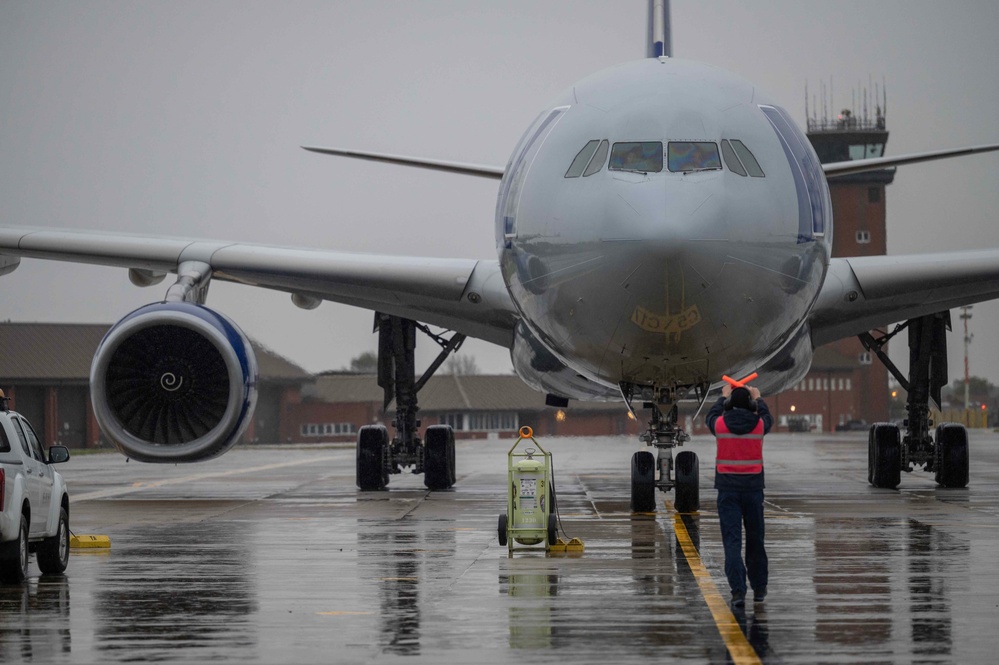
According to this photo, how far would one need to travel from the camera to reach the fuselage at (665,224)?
11.0 meters

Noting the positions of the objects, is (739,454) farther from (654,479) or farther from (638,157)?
(654,479)

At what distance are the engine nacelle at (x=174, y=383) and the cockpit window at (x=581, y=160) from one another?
481 cm

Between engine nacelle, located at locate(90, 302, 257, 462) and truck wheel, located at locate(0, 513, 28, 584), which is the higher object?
engine nacelle, located at locate(90, 302, 257, 462)

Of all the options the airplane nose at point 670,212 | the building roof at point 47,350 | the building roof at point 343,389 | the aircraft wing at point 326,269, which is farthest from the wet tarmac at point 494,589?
the building roof at point 343,389

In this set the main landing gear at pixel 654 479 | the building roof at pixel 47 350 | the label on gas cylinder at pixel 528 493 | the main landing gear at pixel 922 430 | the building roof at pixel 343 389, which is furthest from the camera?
the building roof at pixel 343 389

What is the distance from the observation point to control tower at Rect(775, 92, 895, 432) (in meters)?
87.9

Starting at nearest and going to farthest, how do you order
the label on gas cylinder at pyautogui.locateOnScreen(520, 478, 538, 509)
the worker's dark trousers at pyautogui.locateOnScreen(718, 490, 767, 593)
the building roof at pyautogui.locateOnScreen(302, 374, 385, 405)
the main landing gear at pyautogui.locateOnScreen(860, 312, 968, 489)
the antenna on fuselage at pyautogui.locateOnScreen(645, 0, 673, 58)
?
the worker's dark trousers at pyautogui.locateOnScreen(718, 490, 767, 593) → the label on gas cylinder at pyautogui.locateOnScreen(520, 478, 538, 509) → the antenna on fuselage at pyautogui.locateOnScreen(645, 0, 673, 58) → the main landing gear at pyautogui.locateOnScreen(860, 312, 968, 489) → the building roof at pyautogui.locateOnScreen(302, 374, 385, 405)

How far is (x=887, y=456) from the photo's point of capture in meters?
20.2

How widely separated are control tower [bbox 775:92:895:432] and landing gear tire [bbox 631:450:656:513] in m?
71.6

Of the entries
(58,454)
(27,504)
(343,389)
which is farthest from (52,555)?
(343,389)

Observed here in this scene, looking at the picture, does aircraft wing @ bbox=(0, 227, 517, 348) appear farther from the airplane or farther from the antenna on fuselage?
the antenna on fuselage

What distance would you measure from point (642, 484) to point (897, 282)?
3501 mm

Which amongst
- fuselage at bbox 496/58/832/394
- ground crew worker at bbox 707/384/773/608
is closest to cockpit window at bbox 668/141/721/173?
fuselage at bbox 496/58/832/394

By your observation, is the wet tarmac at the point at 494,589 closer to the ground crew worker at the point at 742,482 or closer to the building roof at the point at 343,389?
the ground crew worker at the point at 742,482
